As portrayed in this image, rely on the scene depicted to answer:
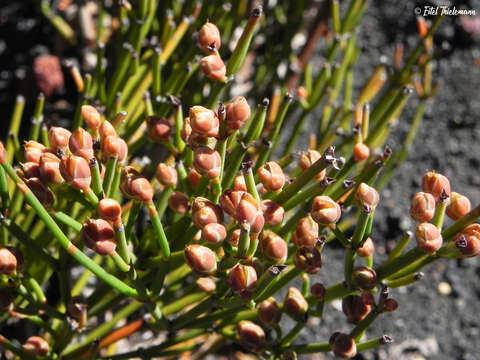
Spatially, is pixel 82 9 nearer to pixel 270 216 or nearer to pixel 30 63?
pixel 30 63

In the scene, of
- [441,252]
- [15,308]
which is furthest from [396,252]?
[15,308]

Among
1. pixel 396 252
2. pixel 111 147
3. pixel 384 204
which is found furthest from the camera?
pixel 384 204

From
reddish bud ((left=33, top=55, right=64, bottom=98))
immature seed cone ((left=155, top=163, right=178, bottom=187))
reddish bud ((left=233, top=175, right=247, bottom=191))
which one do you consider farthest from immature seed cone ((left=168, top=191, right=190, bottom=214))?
reddish bud ((left=33, top=55, right=64, bottom=98))

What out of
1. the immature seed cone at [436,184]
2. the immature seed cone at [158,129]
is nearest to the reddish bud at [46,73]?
the immature seed cone at [158,129]

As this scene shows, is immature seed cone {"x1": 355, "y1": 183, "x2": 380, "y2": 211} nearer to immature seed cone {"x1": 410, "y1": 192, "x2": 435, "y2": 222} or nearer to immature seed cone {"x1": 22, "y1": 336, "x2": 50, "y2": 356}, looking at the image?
immature seed cone {"x1": 410, "y1": 192, "x2": 435, "y2": 222}

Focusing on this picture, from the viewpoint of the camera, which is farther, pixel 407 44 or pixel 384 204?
pixel 407 44

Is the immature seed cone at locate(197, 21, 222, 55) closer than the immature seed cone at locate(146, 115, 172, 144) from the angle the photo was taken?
Yes
